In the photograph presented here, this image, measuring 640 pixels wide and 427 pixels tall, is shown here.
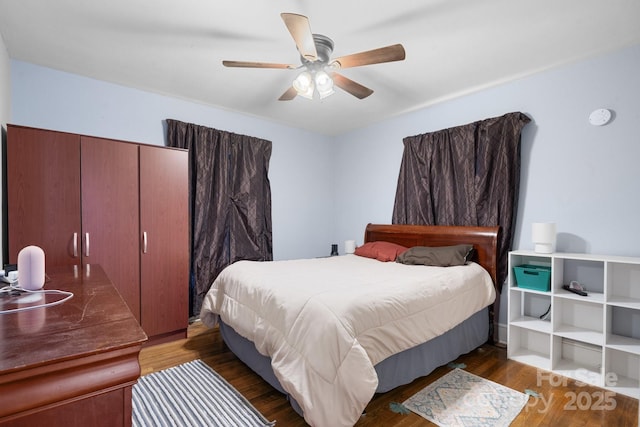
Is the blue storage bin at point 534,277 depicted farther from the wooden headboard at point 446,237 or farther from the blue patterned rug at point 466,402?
the blue patterned rug at point 466,402

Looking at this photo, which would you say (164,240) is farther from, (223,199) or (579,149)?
(579,149)

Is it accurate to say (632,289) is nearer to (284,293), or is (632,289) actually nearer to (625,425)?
(625,425)

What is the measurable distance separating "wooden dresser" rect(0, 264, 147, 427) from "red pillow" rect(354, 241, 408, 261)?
110 inches

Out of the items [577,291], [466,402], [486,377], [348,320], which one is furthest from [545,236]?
[348,320]

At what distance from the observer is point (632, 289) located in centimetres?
231

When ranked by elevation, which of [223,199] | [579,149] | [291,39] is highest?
[291,39]

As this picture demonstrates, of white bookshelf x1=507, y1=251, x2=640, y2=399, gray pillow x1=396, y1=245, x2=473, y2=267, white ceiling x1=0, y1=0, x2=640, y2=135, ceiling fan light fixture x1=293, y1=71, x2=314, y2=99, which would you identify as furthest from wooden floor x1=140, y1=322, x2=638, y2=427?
white ceiling x1=0, y1=0, x2=640, y2=135

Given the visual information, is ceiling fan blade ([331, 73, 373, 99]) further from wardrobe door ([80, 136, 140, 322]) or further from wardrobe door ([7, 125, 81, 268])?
wardrobe door ([7, 125, 81, 268])

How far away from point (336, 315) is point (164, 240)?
2140 millimetres

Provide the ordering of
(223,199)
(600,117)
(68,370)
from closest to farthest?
(68,370), (600,117), (223,199)

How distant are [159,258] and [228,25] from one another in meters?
2.18

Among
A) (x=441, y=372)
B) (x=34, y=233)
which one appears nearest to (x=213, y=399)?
(x=441, y=372)

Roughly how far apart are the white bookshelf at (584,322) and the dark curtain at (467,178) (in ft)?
0.92

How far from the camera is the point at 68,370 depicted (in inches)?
27.0
